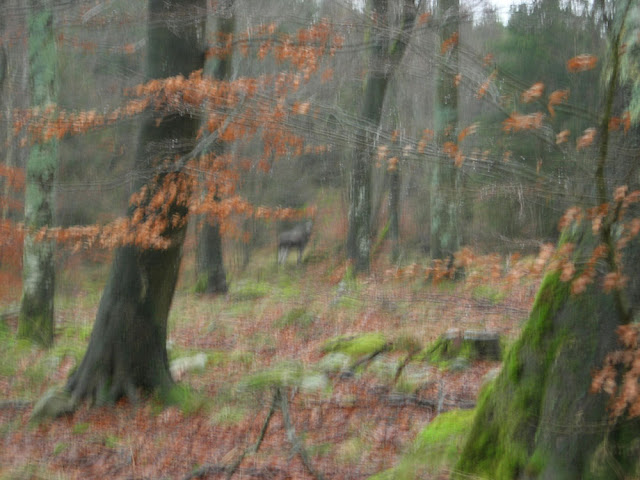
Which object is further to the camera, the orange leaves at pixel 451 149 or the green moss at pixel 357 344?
the green moss at pixel 357 344

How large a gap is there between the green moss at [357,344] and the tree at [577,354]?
4.97 m

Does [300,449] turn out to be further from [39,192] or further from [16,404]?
[39,192]

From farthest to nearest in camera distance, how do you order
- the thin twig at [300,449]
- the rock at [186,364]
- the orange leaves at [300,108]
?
the rock at [186,364] < the thin twig at [300,449] < the orange leaves at [300,108]

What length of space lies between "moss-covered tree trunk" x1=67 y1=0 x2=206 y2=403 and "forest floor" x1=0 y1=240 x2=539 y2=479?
425 millimetres

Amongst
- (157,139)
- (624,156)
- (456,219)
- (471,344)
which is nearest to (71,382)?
(157,139)

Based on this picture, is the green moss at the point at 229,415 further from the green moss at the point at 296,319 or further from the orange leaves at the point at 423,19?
the orange leaves at the point at 423,19

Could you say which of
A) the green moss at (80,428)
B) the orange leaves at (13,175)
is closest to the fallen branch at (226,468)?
the green moss at (80,428)

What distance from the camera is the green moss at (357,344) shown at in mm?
9633

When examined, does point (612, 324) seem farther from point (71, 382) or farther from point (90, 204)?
point (90, 204)

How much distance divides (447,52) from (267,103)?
237cm

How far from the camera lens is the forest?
384 centimetres

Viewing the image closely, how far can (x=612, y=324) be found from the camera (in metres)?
3.86

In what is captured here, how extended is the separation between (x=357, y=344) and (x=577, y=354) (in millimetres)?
6219

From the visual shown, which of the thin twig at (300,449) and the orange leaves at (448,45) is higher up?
the orange leaves at (448,45)
